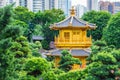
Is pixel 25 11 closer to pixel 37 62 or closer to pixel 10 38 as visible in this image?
pixel 37 62

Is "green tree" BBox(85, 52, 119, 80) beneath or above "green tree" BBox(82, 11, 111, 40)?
above

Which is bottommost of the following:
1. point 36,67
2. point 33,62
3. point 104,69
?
point 36,67

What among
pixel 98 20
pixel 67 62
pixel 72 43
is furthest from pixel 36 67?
pixel 98 20

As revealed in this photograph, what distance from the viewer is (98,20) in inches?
2559

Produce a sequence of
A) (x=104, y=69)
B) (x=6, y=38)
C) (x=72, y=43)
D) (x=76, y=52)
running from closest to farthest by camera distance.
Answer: (x=6, y=38) < (x=104, y=69) < (x=76, y=52) < (x=72, y=43)

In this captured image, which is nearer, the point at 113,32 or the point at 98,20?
the point at 113,32

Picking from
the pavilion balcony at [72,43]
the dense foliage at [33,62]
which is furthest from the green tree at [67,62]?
the pavilion balcony at [72,43]

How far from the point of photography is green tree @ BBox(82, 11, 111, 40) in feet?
208

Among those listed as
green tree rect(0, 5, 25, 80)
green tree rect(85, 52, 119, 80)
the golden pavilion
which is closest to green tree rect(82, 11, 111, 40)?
the golden pavilion

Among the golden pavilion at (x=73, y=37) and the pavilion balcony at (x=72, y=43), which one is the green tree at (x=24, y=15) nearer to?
the golden pavilion at (x=73, y=37)

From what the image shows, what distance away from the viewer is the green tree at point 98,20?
208 feet

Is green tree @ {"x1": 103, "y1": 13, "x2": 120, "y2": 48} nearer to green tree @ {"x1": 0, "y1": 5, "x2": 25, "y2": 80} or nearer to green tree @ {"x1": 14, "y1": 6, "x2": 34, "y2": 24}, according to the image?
green tree @ {"x1": 14, "y1": 6, "x2": 34, "y2": 24}

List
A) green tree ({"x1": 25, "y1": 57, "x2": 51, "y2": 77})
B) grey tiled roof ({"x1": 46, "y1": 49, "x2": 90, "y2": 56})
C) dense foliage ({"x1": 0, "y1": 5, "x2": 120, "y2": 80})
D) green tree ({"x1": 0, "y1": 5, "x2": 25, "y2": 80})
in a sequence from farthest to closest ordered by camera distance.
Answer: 1. grey tiled roof ({"x1": 46, "y1": 49, "x2": 90, "y2": 56})
2. green tree ({"x1": 25, "y1": 57, "x2": 51, "y2": 77})
3. dense foliage ({"x1": 0, "y1": 5, "x2": 120, "y2": 80})
4. green tree ({"x1": 0, "y1": 5, "x2": 25, "y2": 80})

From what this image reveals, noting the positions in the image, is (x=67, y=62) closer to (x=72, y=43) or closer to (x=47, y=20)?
(x=72, y=43)
